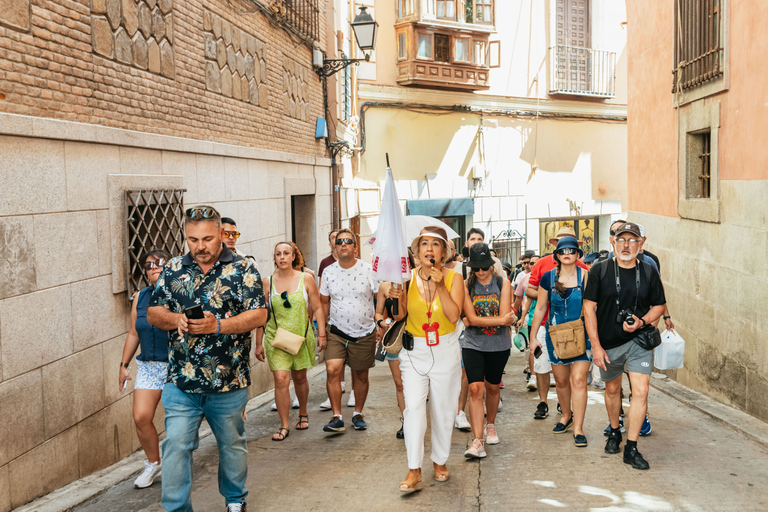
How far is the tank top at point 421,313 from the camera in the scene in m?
5.20

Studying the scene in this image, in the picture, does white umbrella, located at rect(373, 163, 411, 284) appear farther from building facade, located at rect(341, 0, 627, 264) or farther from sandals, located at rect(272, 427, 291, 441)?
building facade, located at rect(341, 0, 627, 264)

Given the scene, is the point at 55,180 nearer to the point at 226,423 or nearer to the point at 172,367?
the point at 172,367

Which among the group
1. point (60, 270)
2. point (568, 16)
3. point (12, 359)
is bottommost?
point (12, 359)

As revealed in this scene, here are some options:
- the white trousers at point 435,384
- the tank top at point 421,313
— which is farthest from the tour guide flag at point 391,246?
the white trousers at point 435,384

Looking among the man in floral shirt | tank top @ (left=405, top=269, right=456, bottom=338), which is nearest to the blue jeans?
the man in floral shirt

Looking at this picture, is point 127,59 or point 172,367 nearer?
point 172,367

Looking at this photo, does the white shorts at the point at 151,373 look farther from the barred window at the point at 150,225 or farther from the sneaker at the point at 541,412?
the sneaker at the point at 541,412

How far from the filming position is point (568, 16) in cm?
2080

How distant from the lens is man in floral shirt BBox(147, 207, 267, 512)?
410cm

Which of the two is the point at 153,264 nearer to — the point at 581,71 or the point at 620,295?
the point at 620,295

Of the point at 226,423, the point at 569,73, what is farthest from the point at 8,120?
the point at 569,73

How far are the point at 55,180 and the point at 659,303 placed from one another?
4375 mm

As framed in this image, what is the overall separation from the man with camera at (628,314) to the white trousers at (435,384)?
1218 mm

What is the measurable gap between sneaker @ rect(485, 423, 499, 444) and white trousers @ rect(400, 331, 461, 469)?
108 cm
